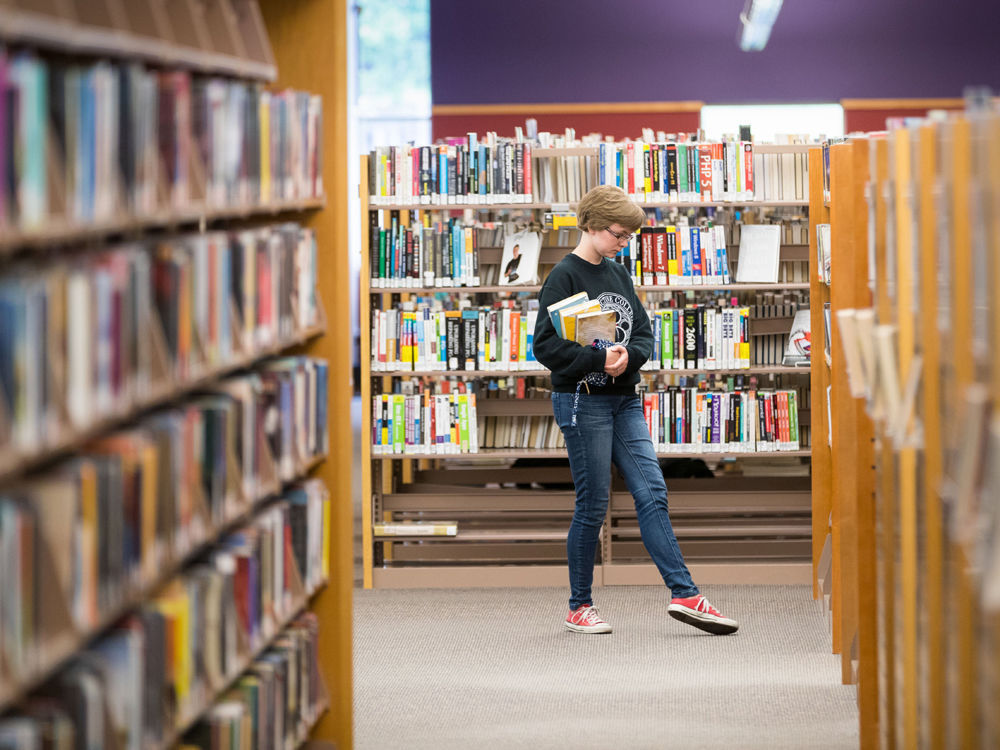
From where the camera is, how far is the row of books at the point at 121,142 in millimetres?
1716

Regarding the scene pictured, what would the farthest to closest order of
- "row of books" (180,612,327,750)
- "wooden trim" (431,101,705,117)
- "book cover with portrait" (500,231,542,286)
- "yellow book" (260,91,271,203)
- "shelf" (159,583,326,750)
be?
1. "wooden trim" (431,101,705,117)
2. "book cover with portrait" (500,231,542,286)
3. "yellow book" (260,91,271,203)
4. "row of books" (180,612,327,750)
5. "shelf" (159,583,326,750)

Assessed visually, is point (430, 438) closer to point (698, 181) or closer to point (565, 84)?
point (698, 181)

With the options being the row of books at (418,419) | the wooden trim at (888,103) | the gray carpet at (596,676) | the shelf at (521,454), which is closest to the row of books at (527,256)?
the row of books at (418,419)

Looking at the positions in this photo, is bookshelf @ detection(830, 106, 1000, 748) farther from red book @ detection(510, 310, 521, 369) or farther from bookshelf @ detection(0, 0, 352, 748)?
red book @ detection(510, 310, 521, 369)

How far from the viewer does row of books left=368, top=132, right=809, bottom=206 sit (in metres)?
5.93

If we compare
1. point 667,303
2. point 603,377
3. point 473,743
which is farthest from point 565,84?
point 473,743

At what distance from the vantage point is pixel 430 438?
19.8 ft

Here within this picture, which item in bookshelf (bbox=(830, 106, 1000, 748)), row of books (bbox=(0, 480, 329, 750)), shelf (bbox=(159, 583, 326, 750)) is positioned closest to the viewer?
row of books (bbox=(0, 480, 329, 750))

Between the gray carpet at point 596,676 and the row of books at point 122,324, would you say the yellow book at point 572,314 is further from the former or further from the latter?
the row of books at point 122,324

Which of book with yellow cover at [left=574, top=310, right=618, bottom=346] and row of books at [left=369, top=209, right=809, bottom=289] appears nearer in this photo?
book with yellow cover at [left=574, top=310, right=618, bottom=346]

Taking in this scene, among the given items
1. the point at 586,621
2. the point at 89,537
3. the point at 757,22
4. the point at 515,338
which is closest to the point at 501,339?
the point at 515,338

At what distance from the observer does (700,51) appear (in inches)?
516

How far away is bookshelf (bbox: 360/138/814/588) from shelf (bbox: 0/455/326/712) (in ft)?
9.75

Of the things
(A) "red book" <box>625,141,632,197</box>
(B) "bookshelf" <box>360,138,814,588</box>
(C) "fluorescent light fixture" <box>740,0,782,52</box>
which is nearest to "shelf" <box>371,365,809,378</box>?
(B) "bookshelf" <box>360,138,814,588</box>
